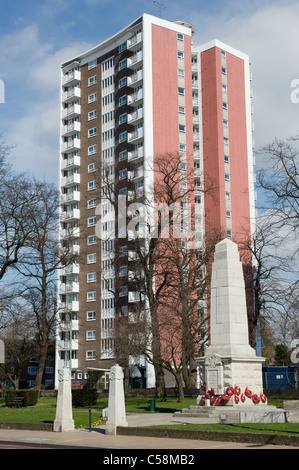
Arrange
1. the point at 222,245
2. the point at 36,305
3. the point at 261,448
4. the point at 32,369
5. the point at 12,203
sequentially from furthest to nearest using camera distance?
1. the point at 32,369
2. the point at 36,305
3. the point at 12,203
4. the point at 222,245
5. the point at 261,448

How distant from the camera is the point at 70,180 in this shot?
89.2 metres

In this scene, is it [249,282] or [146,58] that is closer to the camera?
[249,282]

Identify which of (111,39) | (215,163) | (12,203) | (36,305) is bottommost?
(36,305)

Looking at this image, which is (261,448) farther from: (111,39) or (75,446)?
(111,39)

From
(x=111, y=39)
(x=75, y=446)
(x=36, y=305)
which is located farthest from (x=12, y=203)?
(x=111, y=39)

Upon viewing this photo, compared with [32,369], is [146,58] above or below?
above

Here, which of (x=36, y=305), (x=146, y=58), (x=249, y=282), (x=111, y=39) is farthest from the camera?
(x=111, y=39)

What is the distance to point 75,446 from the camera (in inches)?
736

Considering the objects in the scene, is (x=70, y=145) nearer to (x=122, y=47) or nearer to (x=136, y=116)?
(x=136, y=116)

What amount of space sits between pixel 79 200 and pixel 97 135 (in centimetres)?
953

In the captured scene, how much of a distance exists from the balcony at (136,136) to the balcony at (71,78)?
1636cm

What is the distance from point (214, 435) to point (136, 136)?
210 ft

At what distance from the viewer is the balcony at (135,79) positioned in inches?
3184

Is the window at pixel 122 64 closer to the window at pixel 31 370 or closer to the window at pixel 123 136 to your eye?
the window at pixel 123 136
